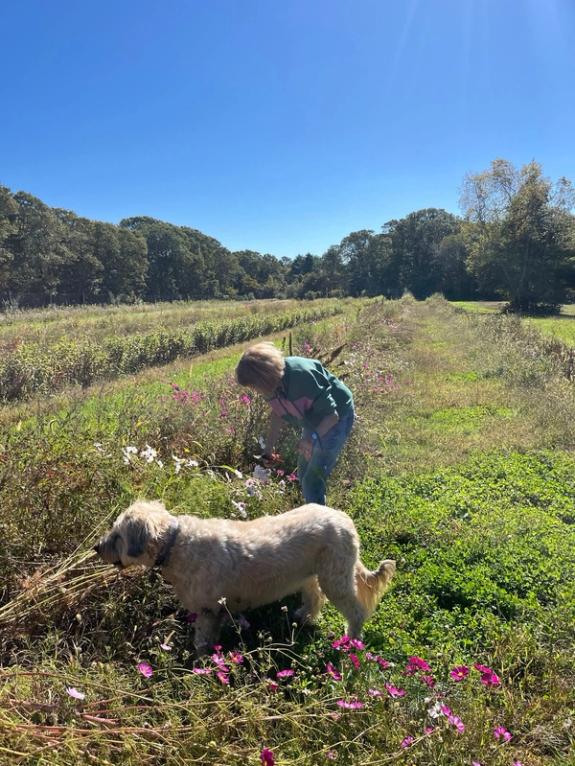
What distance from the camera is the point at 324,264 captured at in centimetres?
8600

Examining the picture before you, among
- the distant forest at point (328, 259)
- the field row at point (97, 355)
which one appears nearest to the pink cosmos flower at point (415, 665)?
the field row at point (97, 355)

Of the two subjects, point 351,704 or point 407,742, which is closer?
point 407,742

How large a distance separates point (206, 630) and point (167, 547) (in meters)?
0.59

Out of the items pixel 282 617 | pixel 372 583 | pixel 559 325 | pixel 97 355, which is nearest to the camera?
pixel 372 583

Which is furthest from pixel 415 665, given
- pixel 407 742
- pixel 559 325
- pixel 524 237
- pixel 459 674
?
pixel 524 237

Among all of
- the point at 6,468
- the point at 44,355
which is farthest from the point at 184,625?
the point at 44,355

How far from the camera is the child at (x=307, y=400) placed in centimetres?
370

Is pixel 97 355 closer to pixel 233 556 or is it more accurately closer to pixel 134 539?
pixel 134 539

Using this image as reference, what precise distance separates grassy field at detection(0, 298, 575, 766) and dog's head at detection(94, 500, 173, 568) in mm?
311

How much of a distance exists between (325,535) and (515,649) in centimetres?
144

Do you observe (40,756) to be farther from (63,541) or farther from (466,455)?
(466,455)

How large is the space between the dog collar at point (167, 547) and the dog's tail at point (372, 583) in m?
1.32

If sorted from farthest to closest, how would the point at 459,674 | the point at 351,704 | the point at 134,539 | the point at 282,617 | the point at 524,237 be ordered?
1. the point at 524,237
2. the point at 282,617
3. the point at 134,539
4. the point at 459,674
5. the point at 351,704

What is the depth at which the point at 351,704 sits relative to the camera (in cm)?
197
